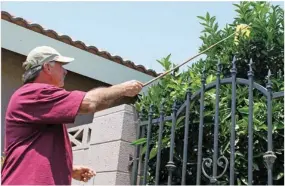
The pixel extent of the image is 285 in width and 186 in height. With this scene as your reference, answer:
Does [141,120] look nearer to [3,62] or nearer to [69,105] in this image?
[69,105]

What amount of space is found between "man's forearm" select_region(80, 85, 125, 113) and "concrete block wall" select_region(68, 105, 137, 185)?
4.17ft

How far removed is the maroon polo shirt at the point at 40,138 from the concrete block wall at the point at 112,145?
1.25m

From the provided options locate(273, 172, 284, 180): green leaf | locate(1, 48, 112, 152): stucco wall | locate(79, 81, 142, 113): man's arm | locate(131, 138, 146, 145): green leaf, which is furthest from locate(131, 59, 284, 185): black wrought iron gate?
locate(1, 48, 112, 152): stucco wall

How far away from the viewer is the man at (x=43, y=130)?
7.55 feet

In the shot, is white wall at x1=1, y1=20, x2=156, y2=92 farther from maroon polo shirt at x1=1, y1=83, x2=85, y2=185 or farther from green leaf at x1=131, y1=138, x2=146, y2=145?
maroon polo shirt at x1=1, y1=83, x2=85, y2=185

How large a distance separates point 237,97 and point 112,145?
108 centimetres

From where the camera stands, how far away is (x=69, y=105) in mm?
2350

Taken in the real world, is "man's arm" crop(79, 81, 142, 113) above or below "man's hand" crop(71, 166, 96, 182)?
above

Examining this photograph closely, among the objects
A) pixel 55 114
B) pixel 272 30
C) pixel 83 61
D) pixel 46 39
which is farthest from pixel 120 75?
pixel 55 114

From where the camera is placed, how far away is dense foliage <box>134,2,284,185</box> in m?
3.43

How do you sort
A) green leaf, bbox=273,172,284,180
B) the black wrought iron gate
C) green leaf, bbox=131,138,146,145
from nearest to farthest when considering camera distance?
the black wrought iron gate, green leaf, bbox=273,172,284,180, green leaf, bbox=131,138,146,145

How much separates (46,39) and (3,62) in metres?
0.66

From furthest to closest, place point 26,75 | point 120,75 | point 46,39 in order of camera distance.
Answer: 1. point 120,75
2. point 46,39
3. point 26,75

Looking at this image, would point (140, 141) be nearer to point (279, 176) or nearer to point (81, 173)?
point (81, 173)
